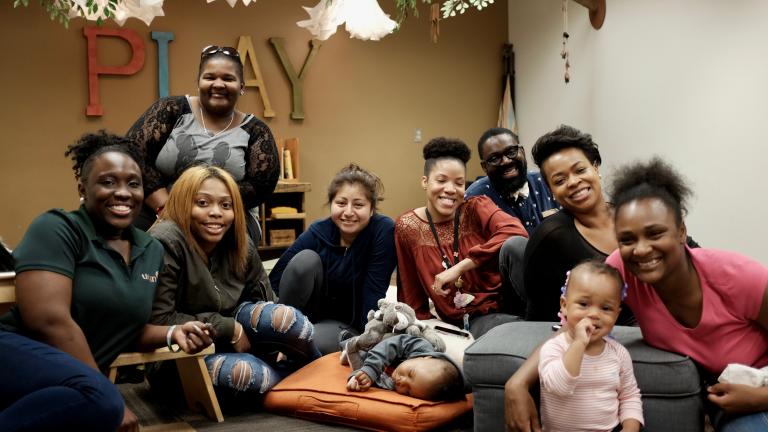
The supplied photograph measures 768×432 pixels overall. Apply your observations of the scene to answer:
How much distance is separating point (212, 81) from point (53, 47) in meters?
3.54

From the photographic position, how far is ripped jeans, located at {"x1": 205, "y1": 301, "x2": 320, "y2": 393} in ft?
9.32

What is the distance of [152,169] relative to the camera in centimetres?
315

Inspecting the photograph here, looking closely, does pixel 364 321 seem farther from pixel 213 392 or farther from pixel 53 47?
pixel 53 47

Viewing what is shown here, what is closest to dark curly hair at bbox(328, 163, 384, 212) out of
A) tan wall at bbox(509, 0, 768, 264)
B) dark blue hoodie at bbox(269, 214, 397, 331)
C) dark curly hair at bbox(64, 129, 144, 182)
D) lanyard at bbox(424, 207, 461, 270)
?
dark blue hoodie at bbox(269, 214, 397, 331)

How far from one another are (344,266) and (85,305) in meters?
1.42

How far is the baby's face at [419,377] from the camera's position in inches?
106

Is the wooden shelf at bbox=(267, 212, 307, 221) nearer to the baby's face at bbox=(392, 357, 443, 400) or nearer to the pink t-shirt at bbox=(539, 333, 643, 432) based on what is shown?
the baby's face at bbox=(392, 357, 443, 400)

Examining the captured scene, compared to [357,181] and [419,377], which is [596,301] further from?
[357,181]

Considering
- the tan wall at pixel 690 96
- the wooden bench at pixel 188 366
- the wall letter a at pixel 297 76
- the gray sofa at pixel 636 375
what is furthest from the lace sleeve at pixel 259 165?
the wall letter a at pixel 297 76

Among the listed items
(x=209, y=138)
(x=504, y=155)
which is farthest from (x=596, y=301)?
(x=209, y=138)

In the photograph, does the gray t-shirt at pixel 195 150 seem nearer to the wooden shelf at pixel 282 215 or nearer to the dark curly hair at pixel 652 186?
the dark curly hair at pixel 652 186

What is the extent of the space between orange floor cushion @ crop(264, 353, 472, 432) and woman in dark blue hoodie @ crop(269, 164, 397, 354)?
457mm

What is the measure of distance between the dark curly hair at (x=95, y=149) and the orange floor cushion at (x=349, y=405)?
1075mm

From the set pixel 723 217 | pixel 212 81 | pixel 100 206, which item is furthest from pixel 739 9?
pixel 100 206
